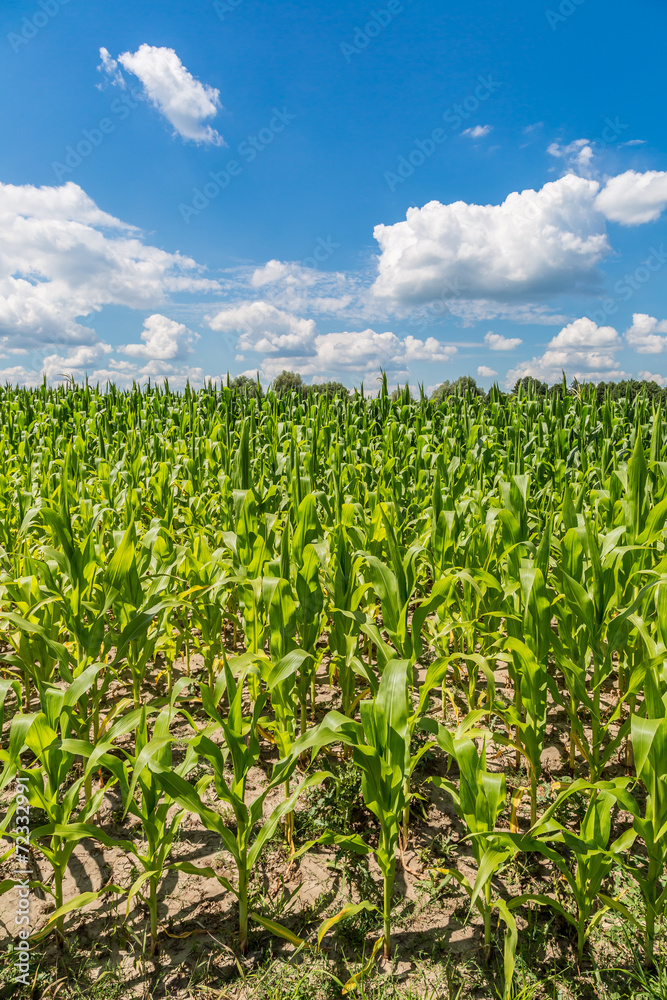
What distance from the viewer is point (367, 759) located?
57.6 inches

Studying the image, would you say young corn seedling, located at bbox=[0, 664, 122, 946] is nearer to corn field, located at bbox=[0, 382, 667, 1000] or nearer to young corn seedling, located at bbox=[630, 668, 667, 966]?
corn field, located at bbox=[0, 382, 667, 1000]

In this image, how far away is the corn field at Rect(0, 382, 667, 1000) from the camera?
1490 mm

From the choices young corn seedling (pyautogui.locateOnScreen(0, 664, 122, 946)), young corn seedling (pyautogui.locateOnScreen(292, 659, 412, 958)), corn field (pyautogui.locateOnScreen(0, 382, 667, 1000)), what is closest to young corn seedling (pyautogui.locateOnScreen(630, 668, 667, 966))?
corn field (pyautogui.locateOnScreen(0, 382, 667, 1000))

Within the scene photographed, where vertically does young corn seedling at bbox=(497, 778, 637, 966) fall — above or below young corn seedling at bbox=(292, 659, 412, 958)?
below

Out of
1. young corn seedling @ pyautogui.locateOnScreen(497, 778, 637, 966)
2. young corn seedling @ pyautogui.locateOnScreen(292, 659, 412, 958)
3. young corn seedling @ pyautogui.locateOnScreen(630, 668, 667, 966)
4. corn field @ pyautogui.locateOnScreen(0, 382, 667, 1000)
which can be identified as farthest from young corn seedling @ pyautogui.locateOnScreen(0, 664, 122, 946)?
young corn seedling @ pyautogui.locateOnScreen(630, 668, 667, 966)

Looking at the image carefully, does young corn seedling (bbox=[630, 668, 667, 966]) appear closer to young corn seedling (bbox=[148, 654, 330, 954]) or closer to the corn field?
the corn field

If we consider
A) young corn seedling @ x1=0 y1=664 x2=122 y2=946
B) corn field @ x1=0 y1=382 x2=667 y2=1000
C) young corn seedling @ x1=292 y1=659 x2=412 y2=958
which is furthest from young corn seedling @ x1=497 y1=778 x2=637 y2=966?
young corn seedling @ x1=0 y1=664 x2=122 y2=946

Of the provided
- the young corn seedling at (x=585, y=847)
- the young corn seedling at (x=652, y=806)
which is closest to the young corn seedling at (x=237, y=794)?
the young corn seedling at (x=585, y=847)

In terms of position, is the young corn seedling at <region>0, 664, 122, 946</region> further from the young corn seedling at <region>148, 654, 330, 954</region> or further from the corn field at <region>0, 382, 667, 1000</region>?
the young corn seedling at <region>148, 654, 330, 954</region>

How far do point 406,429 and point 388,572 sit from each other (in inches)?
182

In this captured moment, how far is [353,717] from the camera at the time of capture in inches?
94.7

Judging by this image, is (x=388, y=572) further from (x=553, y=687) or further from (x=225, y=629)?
(x=225, y=629)

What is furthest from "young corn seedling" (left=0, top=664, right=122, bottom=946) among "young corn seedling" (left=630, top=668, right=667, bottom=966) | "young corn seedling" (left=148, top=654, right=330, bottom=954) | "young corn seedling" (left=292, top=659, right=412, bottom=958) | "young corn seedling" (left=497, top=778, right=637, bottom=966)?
"young corn seedling" (left=630, top=668, right=667, bottom=966)

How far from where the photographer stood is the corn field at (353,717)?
4.89 feet
